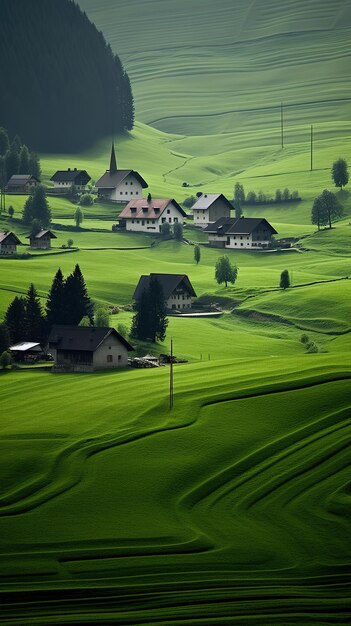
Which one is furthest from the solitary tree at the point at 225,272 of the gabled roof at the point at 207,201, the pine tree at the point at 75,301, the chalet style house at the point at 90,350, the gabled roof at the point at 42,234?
the gabled roof at the point at 207,201

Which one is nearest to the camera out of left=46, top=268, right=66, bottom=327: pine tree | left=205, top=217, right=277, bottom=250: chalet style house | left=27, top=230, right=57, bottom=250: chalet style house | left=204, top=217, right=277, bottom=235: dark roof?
left=46, top=268, right=66, bottom=327: pine tree

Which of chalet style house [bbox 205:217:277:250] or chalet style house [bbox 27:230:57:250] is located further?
chalet style house [bbox 205:217:277:250]

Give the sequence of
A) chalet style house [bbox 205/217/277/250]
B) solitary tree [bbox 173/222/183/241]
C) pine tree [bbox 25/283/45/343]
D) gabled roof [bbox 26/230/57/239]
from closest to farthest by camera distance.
A: pine tree [bbox 25/283/45/343] < gabled roof [bbox 26/230/57/239] < chalet style house [bbox 205/217/277/250] < solitary tree [bbox 173/222/183/241]

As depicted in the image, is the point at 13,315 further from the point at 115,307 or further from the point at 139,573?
the point at 139,573

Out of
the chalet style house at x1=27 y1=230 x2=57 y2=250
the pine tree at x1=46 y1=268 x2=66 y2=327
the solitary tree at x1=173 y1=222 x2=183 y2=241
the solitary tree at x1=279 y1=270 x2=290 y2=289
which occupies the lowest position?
the pine tree at x1=46 y1=268 x2=66 y2=327

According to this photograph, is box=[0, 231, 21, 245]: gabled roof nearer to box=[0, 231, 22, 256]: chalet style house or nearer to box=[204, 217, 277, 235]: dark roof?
box=[0, 231, 22, 256]: chalet style house

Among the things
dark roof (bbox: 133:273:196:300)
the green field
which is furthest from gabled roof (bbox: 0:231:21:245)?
the green field

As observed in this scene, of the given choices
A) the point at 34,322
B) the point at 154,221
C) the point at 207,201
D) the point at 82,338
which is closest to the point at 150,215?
the point at 154,221
